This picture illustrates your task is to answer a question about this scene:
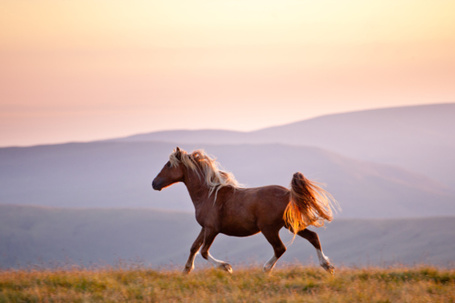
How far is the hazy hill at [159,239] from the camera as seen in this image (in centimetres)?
7281

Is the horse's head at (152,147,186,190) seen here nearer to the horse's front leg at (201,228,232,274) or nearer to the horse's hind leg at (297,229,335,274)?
the horse's front leg at (201,228,232,274)

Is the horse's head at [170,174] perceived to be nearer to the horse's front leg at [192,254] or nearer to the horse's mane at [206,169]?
the horse's mane at [206,169]

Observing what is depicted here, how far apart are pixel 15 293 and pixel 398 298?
17.7 ft

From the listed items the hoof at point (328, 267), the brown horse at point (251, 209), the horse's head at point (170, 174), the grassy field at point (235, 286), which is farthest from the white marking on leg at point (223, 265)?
the horse's head at point (170, 174)

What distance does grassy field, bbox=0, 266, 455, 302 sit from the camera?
8.48m

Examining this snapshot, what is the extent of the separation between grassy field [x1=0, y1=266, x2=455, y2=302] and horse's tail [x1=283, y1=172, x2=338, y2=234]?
86cm

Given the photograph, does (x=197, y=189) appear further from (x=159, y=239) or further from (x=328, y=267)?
(x=159, y=239)

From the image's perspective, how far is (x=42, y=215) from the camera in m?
108

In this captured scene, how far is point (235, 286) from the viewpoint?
9336mm

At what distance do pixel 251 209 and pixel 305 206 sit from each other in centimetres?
101

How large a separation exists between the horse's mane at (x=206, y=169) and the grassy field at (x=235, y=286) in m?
1.72

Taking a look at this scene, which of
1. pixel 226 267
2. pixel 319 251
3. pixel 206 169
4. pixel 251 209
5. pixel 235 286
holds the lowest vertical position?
pixel 226 267

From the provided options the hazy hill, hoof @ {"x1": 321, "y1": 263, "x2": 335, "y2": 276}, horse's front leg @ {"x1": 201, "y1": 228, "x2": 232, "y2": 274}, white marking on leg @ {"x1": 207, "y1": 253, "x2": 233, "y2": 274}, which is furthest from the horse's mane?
the hazy hill

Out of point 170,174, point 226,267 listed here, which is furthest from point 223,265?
point 170,174
